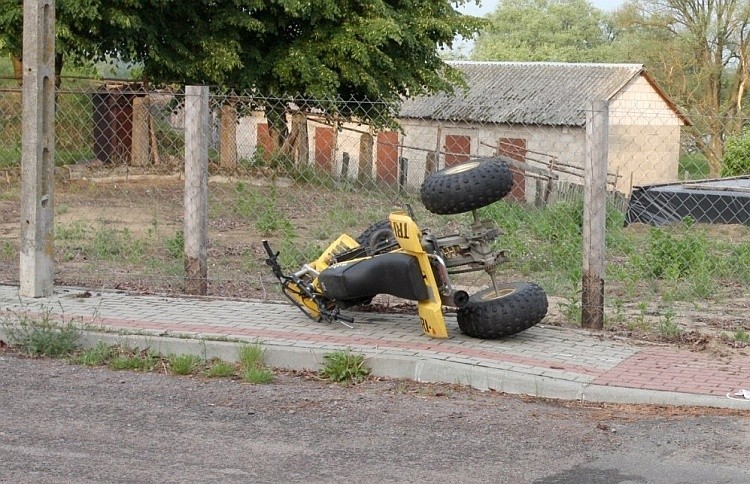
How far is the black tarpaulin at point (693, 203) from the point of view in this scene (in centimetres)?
1967

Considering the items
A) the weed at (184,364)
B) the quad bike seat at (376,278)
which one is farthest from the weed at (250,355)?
the quad bike seat at (376,278)

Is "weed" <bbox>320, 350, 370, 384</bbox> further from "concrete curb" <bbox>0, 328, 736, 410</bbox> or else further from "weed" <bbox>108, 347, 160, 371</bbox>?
"weed" <bbox>108, 347, 160, 371</bbox>

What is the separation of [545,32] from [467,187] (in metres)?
70.1

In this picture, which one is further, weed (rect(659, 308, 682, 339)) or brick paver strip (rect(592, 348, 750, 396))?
weed (rect(659, 308, 682, 339))

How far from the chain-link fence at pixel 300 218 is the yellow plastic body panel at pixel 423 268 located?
0.32 metres

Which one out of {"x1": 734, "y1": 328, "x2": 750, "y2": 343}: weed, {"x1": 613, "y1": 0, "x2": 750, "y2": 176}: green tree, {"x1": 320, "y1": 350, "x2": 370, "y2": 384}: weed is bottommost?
{"x1": 320, "y1": 350, "x2": 370, "y2": 384}: weed

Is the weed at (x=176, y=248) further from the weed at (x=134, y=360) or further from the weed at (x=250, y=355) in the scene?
the weed at (x=250, y=355)

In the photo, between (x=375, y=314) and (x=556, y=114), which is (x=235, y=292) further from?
(x=556, y=114)

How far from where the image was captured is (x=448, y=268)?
8078 millimetres

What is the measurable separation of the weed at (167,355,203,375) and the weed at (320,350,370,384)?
0.87m

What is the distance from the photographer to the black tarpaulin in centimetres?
1967


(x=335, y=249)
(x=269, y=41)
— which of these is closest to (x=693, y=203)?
(x=269, y=41)

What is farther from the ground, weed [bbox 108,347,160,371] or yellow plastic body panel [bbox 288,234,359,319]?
yellow plastic body panel [bbox 288,234,359,319]

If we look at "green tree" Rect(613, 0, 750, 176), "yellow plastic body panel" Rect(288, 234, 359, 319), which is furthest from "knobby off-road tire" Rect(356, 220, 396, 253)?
"green tree" Rect(613, 0, 750, 176)
